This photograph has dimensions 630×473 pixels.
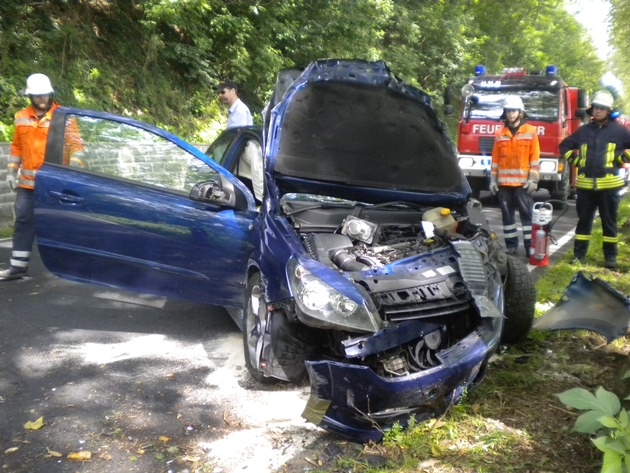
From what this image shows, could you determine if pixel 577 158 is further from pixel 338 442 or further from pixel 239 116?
pixel 338 442

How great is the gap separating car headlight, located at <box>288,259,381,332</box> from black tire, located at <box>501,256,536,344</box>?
1.63m

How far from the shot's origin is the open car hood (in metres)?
4.51

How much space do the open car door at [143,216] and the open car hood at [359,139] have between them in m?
0.50

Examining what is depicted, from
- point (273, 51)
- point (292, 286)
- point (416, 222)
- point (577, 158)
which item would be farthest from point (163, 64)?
point (292, 286)

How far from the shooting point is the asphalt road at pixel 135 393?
10.6 feet

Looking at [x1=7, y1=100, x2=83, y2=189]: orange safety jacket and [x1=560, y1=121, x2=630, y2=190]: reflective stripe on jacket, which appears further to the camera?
[x1=560, y1=121, x2=630, y2=190]: reflective stripe on jacket

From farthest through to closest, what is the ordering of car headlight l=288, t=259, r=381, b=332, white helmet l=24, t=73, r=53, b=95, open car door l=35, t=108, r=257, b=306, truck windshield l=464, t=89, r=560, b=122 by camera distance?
truck windshield l=464, t=89, r=560, b=122 → white helmet l=24, t=73, r=53, b=95 → open car door l=35, t=108, r=257, b=306 → car headlight l=288, t=259, r=381, b=332

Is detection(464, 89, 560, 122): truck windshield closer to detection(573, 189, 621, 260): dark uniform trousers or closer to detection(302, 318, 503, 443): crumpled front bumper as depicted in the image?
detection(573, 189, 621, 260): dark uniform trousers

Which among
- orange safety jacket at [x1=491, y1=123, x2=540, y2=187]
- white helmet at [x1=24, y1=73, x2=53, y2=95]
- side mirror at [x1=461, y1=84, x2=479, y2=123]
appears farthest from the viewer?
side mirror at [x1=461, y1=84, x2=479, y2=123]

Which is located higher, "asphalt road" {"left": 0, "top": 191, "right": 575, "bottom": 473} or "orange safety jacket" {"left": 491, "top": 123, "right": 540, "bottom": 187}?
"orange safety jacket" {"left": 491, "top": 123, "right": 540, "bottom": 187}

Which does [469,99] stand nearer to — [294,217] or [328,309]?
[294,217]

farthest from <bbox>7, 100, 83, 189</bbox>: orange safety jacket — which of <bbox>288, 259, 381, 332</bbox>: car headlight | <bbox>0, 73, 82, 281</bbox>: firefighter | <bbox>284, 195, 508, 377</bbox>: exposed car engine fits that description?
<bbox>288, 259, 381, 332</bbox>: car headlight

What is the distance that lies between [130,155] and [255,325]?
1.79 metres

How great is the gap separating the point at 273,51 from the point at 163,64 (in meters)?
2.61
